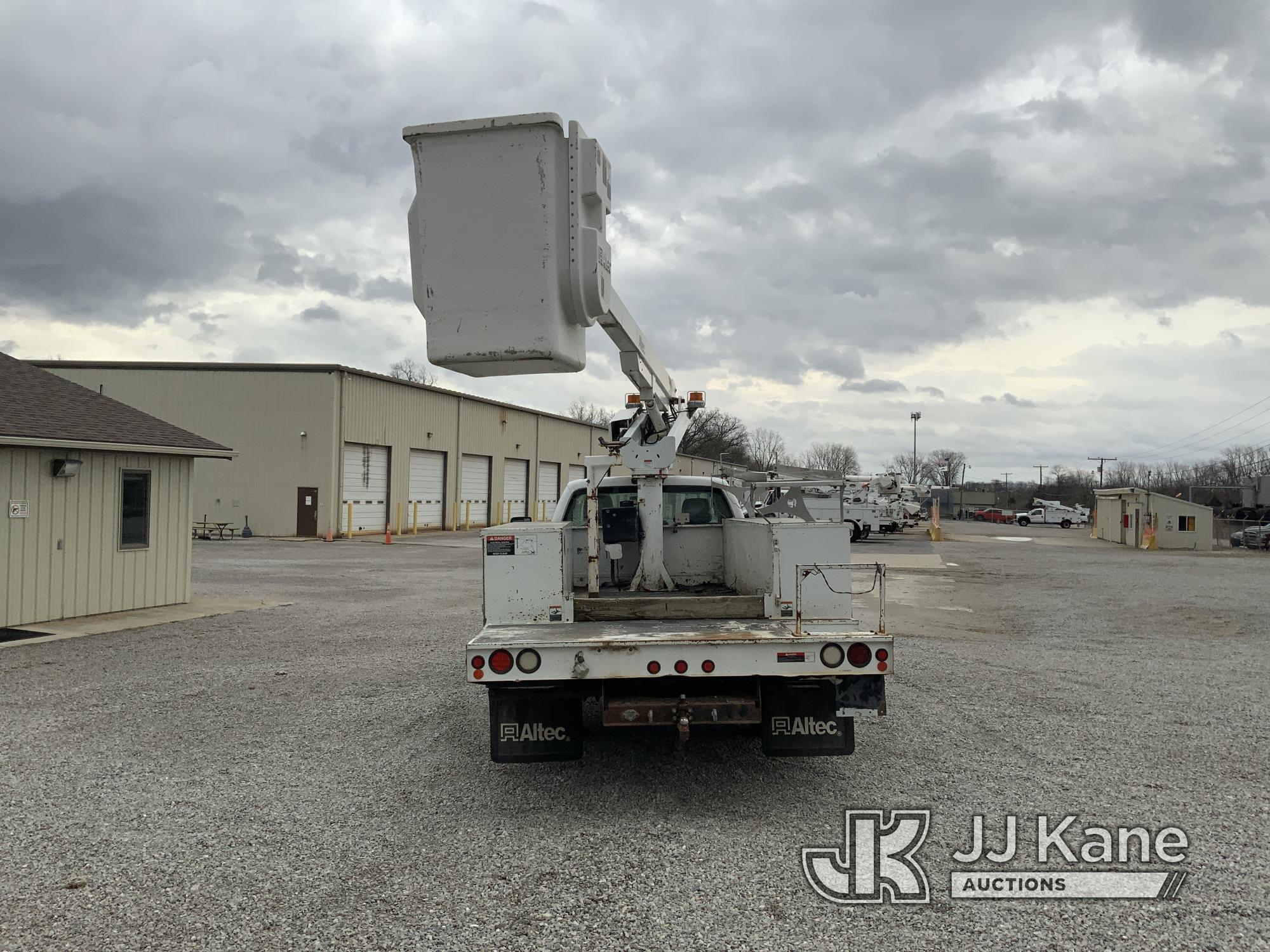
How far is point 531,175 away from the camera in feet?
15.4

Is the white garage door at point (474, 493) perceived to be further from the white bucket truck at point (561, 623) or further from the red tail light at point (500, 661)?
the red tail light at point (500, 661)

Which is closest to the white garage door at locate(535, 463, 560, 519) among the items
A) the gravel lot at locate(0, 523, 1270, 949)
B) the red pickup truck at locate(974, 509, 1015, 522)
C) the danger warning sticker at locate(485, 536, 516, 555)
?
the red pickup truck at locate(974, 509, 1015, 522)

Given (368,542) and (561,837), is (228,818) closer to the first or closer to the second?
(561,837)

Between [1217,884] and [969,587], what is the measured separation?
1468 centimetres

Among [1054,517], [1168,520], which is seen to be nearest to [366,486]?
[1168,520]

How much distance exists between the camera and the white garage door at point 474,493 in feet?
128

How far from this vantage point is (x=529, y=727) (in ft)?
16.3

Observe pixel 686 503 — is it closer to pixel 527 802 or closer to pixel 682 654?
pixel 682 654

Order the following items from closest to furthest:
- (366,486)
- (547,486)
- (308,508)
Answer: (308,508), (366,486), (547,486)

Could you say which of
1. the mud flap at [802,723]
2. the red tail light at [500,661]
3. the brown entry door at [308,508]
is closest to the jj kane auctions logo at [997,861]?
the mud flap at [802,723]

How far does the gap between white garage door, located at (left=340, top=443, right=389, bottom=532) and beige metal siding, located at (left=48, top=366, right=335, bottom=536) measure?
33.8 inches

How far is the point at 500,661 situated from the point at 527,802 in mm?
886

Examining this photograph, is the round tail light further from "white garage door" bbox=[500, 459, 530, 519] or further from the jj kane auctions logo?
"white garage door" bbox=[500, 459, 530, 519]

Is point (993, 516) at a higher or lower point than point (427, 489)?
lower
